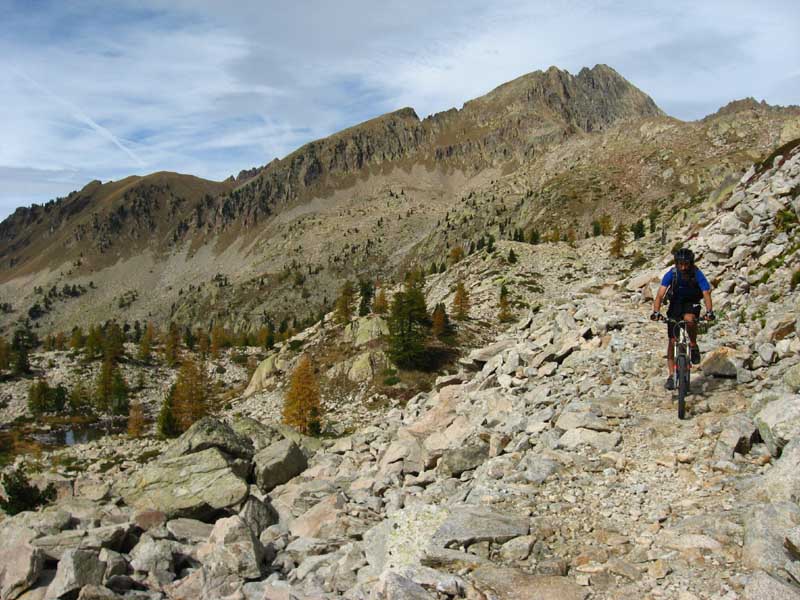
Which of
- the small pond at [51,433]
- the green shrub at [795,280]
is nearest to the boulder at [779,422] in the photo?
the green shrub at [795,280]

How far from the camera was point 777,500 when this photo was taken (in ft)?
25.3

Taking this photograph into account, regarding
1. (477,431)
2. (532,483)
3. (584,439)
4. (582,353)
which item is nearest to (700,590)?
(532,483)

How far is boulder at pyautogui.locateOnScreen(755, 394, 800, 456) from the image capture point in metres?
8.91

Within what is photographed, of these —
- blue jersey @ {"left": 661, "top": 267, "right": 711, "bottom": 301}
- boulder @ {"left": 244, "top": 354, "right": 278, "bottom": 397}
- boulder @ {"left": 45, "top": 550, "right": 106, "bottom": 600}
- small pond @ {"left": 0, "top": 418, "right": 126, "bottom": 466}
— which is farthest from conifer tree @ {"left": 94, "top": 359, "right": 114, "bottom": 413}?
blue jersey @ {"left": 661, "top": 267, "right": 711, "bottom": 301}

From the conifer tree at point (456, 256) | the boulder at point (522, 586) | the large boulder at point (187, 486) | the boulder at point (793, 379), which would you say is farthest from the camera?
the conifer tree at point (456, 256)

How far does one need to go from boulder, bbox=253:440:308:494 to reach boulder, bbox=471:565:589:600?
1393cm

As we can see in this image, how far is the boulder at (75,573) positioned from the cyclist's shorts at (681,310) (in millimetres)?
14300

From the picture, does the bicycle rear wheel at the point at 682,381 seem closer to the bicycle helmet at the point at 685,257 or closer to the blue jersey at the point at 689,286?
the blue jersey at the point at 689,286

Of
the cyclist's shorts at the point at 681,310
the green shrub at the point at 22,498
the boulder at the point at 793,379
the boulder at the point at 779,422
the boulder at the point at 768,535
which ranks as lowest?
the green shrub at the point at 22,498

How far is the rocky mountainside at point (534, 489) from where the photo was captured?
748 cm

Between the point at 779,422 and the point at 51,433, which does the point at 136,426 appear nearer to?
the point at 51,433

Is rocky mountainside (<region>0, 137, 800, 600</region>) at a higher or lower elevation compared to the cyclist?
lower

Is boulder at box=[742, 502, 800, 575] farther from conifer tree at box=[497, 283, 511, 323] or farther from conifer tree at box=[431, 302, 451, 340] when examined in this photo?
conifer tree at box=[497, 283, 511, 323]

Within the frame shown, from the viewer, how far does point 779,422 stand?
9180 mm
